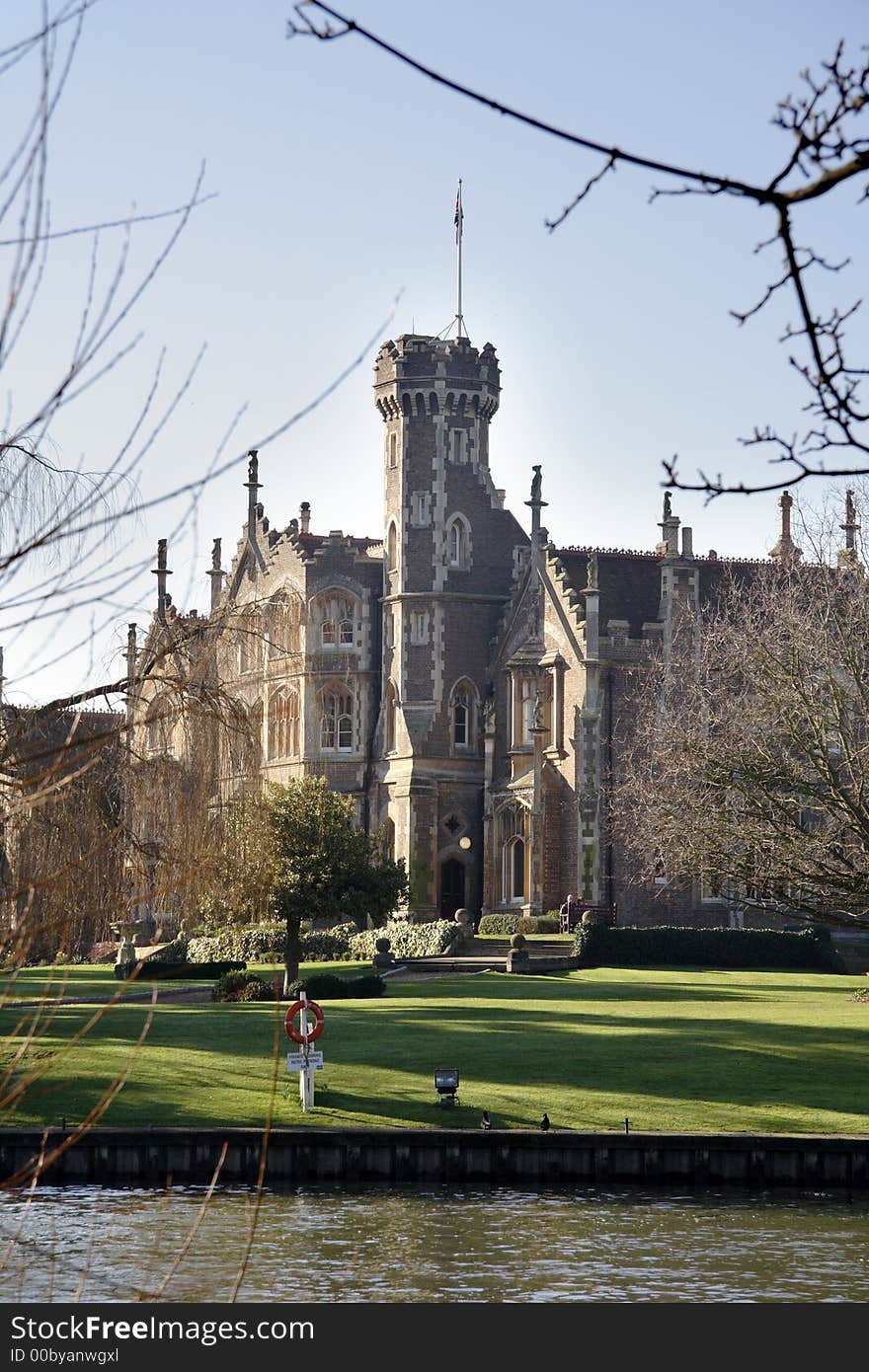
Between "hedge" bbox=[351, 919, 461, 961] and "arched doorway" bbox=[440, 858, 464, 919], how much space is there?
14.1ft

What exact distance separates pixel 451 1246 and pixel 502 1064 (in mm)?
9709

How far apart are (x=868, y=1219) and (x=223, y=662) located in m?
12.4

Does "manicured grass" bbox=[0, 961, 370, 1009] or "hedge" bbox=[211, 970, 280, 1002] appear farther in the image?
"hedge" bbox=[211, 970, 280, 1002]

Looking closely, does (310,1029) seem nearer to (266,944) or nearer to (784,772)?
(784,772)

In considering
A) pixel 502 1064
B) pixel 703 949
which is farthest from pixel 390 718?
pixel 502 1064

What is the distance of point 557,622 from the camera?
189ft

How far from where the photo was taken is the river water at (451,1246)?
16.4 metres

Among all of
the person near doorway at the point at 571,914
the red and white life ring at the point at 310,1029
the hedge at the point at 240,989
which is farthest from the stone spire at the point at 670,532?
the red and white life ring at the point at 310,1029

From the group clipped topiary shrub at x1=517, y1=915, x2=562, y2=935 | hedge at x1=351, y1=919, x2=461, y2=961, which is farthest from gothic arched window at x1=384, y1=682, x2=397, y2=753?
clipped topiary shrub at x1=517, y1=915, x2=562, y2=935

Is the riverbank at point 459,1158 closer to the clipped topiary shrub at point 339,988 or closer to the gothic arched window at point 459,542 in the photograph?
the clipped topiary shrub at point 339,988

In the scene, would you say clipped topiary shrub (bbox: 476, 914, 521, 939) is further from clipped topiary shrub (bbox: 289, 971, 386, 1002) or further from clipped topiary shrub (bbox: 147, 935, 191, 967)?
clipped topiary shrub (bbox: 289, 971, 386, 1002)

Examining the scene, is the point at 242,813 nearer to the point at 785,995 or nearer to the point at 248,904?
the point at 248,904

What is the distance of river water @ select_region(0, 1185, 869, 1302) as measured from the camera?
53.7 feet

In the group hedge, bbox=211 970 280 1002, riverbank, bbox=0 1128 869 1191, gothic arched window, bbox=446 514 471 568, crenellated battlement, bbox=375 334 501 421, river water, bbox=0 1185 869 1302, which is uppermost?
crenellated battlement, bbox=375 334 501 421
